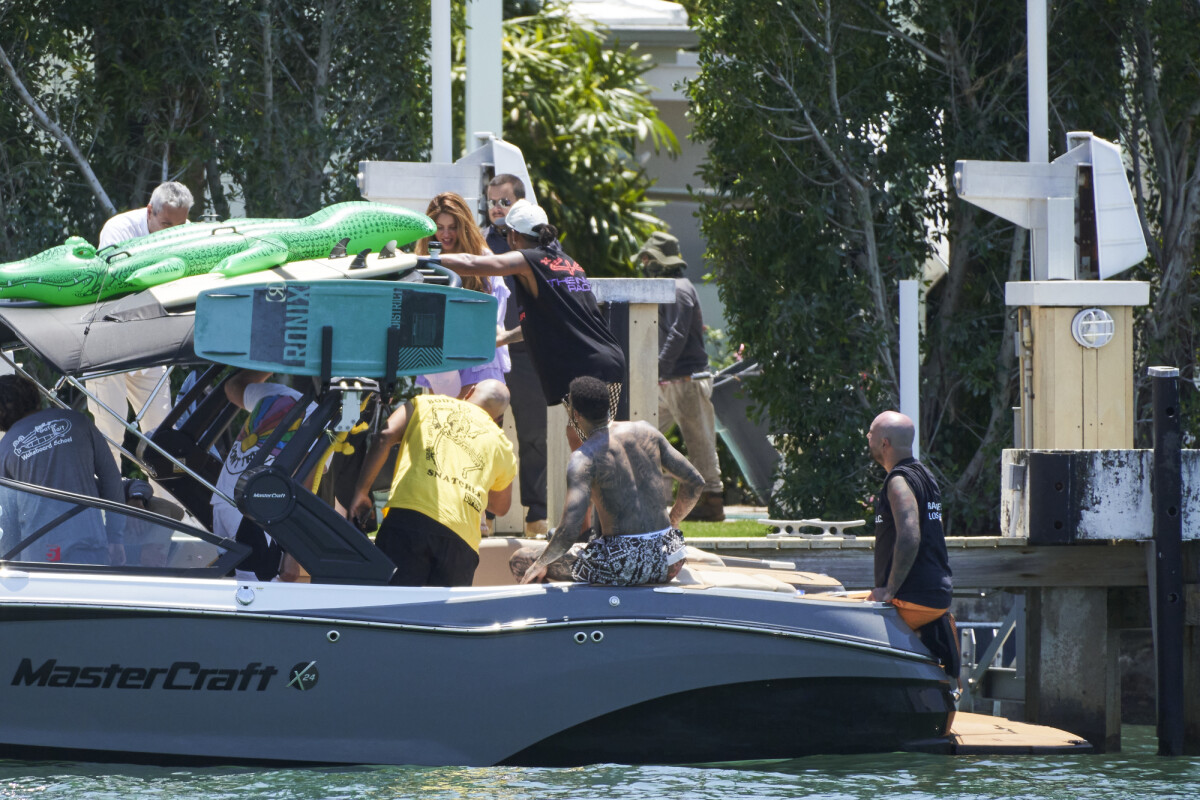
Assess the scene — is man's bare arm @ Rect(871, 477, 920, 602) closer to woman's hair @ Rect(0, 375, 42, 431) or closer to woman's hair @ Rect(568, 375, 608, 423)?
woman's hair @ Rect(568, 375, 608, 423)

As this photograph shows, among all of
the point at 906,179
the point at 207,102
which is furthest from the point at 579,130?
the point at 906,179

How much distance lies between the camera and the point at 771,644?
6.13 metres

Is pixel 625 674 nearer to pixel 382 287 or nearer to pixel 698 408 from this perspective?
pixel 382 287

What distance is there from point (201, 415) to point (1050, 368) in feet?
13.3

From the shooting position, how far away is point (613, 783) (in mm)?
5930

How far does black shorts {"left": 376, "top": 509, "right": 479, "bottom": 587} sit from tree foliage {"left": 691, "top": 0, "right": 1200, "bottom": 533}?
416cm

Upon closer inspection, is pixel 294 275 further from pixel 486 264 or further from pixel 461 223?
pixel 461 223

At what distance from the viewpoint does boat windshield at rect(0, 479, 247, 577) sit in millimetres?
5742

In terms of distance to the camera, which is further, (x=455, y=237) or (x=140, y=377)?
(x=140, y=377)

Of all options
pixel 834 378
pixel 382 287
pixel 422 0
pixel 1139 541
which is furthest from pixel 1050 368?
pixel 422 0

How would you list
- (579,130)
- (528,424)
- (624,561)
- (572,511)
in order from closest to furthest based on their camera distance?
(572,511), (624,561), (528,424), (579,130)

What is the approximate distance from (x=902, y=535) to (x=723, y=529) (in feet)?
12.9

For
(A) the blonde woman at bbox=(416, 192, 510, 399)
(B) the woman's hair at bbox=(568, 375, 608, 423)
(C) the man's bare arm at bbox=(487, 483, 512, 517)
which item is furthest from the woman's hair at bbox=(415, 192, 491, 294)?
(B) the woman's hair at bbox=(568, 375, 608, 423)

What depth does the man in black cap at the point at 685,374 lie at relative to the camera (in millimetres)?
10516
